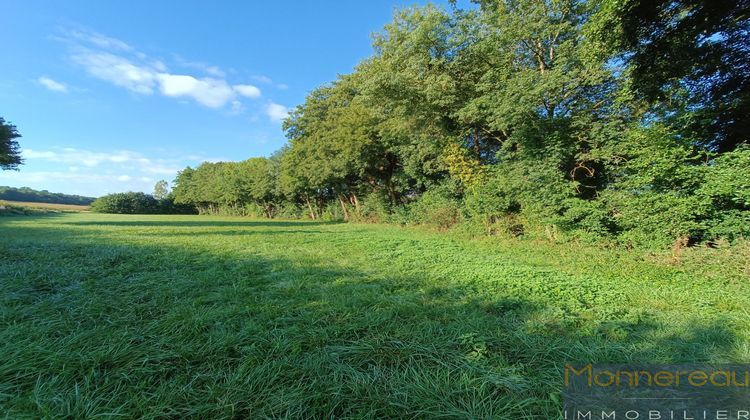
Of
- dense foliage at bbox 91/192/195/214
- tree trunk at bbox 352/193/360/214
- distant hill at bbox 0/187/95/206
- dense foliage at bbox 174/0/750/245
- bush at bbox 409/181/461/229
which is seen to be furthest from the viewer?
distant hill at bbox 0/187/95/206

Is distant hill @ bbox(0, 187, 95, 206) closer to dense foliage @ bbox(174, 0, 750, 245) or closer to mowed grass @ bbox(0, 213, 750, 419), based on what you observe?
dense foliage @ bbox(174, 0, 750, 245)

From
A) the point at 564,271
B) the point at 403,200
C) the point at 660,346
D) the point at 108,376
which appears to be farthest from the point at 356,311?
the point at 403,200

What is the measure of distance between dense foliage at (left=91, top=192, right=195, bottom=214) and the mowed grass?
188 ft

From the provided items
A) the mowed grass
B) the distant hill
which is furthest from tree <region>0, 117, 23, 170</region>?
the distant hill

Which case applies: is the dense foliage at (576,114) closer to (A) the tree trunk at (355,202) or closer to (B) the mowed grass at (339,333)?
(B) the mowed grass at (339,333)

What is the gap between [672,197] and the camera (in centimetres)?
576

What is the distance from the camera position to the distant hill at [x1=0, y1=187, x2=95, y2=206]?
200 feet

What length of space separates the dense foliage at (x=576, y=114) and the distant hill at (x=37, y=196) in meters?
88.3

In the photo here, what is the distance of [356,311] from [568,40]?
30.2ft

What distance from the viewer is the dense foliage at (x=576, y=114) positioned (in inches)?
229

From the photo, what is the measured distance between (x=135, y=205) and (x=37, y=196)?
39731 millimetres

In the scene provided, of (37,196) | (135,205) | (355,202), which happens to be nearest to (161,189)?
(135,205)

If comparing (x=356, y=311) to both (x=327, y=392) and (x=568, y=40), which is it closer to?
(x=327, y=392)

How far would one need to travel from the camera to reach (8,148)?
81.7 ft
